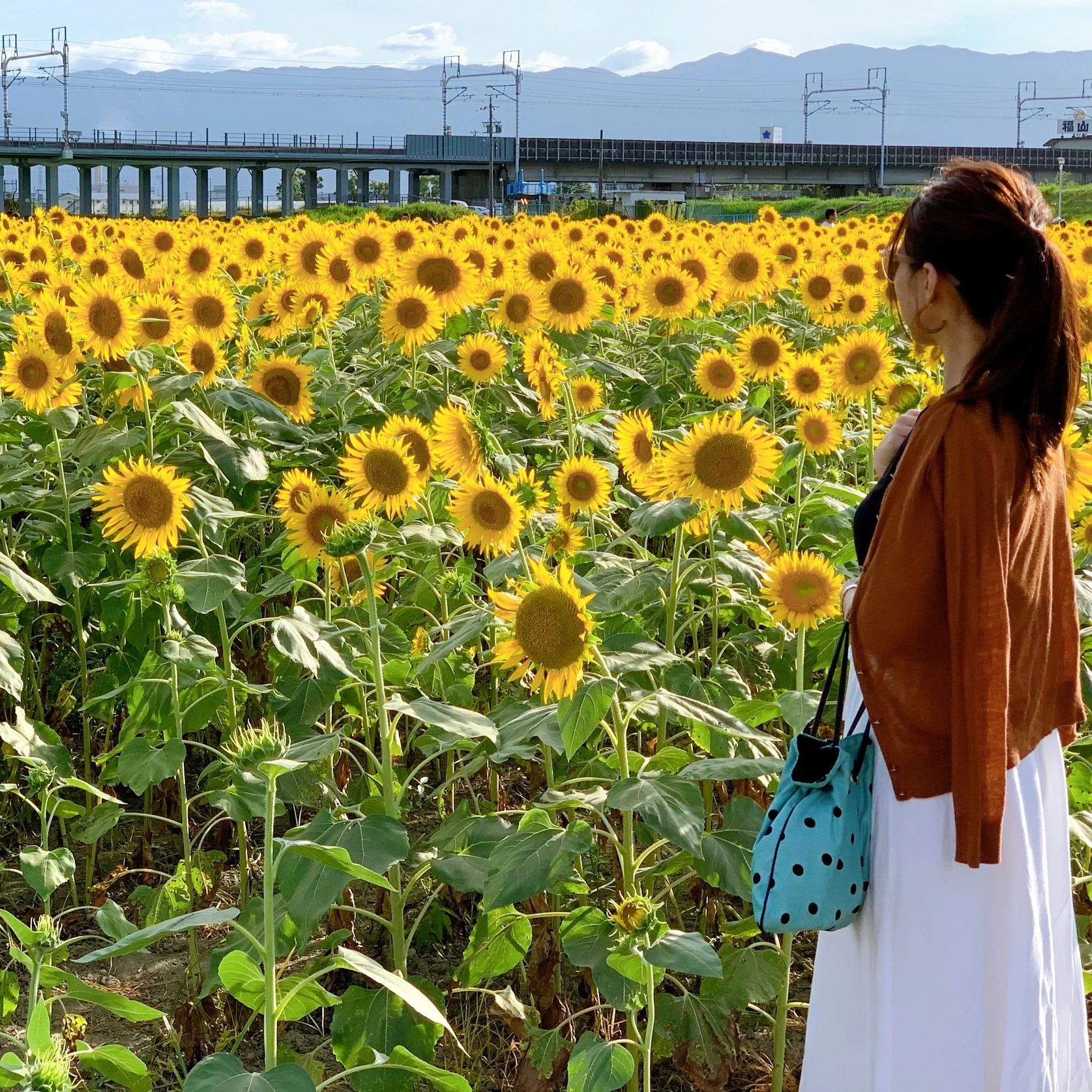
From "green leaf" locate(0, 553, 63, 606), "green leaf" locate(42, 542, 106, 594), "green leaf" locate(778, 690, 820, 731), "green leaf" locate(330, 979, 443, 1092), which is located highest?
"green leaf" locate(0, 553, 63, 606)

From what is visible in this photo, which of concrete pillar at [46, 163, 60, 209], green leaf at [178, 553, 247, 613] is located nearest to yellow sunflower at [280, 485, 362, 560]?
green leaf at [178, 553, 247, 613]

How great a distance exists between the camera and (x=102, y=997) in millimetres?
1862

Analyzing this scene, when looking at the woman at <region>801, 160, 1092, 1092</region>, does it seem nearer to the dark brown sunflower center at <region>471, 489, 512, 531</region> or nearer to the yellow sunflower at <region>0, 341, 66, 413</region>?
the dark brown sunflower center at <region>471, 489, 512, 531</region>

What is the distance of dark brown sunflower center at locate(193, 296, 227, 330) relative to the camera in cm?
438

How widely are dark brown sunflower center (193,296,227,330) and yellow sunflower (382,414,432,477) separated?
4.88ft

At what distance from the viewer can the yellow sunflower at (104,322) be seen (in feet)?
13.2

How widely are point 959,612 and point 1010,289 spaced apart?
0.43m

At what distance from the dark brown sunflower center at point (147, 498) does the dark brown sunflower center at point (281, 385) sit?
99cm

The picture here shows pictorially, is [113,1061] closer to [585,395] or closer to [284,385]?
[284,385]

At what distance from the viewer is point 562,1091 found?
2.69 metres

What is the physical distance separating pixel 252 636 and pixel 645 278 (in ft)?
6.85

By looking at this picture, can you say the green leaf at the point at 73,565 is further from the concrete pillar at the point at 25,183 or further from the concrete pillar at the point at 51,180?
the concrete pillar at the point at 51,180

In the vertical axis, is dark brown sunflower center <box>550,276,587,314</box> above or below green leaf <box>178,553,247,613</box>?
above

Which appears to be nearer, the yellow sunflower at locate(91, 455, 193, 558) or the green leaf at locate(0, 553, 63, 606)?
the green leaf at locate(0, 553, 63, 606)
